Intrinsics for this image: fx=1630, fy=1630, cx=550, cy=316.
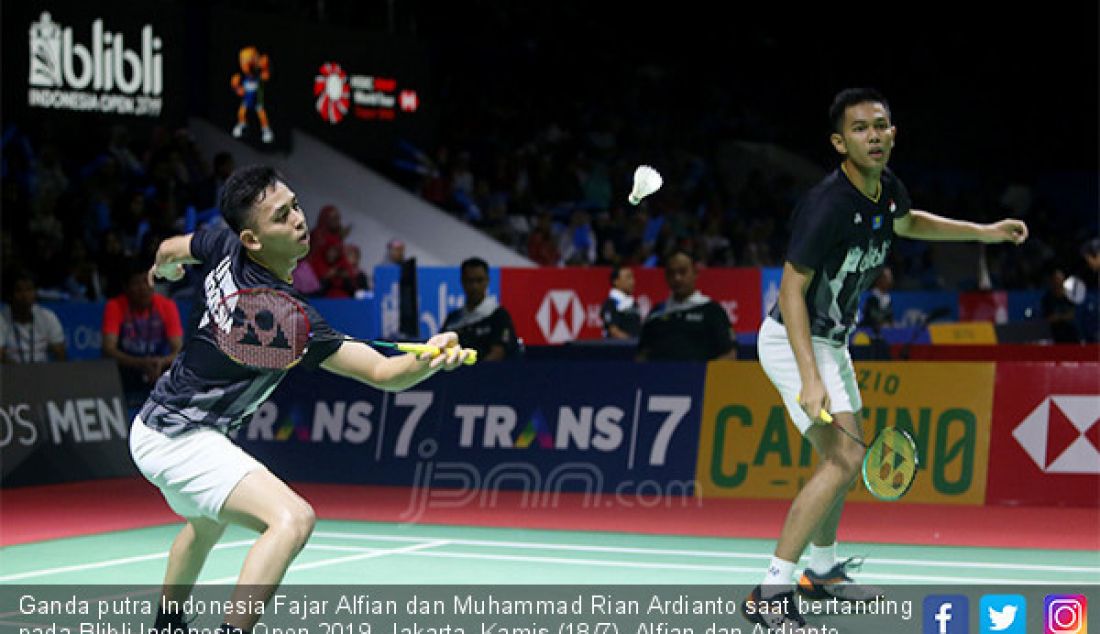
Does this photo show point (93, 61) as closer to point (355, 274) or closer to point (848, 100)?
point (355, 274)

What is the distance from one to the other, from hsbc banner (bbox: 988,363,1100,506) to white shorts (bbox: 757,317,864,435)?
423cm

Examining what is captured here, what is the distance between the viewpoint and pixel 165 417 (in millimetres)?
5414

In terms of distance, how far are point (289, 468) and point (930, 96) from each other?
71.7 feet

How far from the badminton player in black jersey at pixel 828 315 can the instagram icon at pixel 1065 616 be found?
84 cm

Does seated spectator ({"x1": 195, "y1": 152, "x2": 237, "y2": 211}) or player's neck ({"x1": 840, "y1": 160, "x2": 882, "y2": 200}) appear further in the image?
seated spectator ({"x1": 195, "y1": 152, "x2": 237, "y2": 211})

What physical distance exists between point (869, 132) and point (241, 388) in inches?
112

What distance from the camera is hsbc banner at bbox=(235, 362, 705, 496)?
1130cm

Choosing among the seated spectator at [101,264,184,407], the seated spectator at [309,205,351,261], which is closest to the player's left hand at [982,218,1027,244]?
the seated spectator at [101,264,184,407]

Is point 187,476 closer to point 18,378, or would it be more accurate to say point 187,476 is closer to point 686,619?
point 686,619

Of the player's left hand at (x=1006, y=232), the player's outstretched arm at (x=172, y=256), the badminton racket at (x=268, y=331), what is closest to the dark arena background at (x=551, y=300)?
the player's outstretched arm at (x=172, y=256)

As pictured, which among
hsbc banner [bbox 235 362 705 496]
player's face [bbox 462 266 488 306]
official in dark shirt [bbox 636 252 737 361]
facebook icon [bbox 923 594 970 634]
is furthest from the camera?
player's face [bbox 462 266 488 306]

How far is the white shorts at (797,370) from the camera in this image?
6766 millimetres

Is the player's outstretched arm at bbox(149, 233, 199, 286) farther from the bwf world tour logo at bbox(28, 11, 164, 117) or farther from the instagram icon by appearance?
the bwf world tour logo at bbox(28, 11, 164, 117)

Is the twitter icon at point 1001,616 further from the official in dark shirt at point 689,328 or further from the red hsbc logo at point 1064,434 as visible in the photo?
the official in dark shirt at point 689,328
